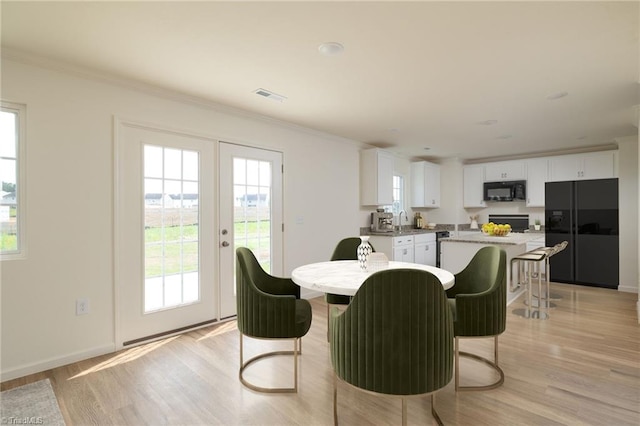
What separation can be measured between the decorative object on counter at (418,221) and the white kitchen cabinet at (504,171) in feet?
4.91

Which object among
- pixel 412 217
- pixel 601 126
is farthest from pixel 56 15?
pixel 412 217

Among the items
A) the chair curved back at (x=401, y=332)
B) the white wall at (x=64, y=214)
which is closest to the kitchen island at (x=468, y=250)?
the chair curved back at (x=401, y=332)

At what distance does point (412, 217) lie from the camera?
7.13 metres

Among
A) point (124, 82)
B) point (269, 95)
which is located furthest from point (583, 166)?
point (124, 82)

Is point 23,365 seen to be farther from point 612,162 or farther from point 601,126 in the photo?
point 612,162

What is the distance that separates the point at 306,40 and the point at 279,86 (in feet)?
2.85

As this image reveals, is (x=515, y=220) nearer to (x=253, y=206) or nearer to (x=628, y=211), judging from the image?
(x=628, y=211)

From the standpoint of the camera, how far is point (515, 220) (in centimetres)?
672

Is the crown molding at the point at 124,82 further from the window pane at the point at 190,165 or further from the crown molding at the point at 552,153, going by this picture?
the crown molding at the point at 552,153

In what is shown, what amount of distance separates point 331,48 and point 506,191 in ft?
17.9

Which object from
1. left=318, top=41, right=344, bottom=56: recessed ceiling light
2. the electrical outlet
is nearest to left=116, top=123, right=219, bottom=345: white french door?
the electrical outlet

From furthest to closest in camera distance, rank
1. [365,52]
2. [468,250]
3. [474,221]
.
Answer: [474,221]
[468,250]
[365,52]

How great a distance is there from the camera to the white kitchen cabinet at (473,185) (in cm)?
694

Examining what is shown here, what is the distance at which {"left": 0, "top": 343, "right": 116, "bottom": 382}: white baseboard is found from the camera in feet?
7.83
